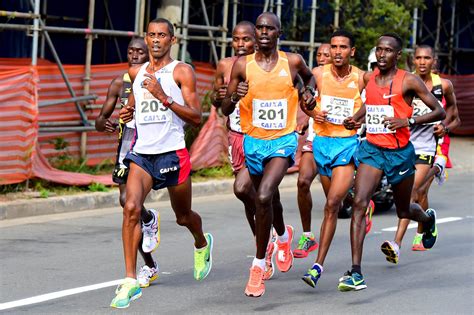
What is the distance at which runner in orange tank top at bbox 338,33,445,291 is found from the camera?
9.30 m

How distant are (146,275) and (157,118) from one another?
1377 mm

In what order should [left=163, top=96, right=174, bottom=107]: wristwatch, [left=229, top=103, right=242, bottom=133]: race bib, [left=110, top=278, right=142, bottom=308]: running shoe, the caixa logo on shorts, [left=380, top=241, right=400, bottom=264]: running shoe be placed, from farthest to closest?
[left=229, top=103, right=242, bottom=133]: race bib
[left=380, top=241, right=400, bottom=264]: running shoe
the caixa logo on shorts
[left=163, top=96, right=174, bottom=107]: wristwatch
[left=110, top=278, right=142, bottom=308]: running shoe

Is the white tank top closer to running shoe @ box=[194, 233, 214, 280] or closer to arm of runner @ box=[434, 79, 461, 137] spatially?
running shoe @ box=[194, 233, 214, 280]

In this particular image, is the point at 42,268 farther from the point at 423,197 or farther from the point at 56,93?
the point at 56,93

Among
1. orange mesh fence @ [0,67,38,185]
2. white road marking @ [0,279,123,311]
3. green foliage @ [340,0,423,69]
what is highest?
green foliage @ [340,0,423,69]

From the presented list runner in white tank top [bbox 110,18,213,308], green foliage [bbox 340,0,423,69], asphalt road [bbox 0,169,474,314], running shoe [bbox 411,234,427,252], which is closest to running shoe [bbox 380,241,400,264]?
asphalt road [bbox 0,169,474,314]

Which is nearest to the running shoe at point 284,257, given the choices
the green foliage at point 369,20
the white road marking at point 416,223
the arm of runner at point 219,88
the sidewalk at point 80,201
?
the arm of runner at point 219,88

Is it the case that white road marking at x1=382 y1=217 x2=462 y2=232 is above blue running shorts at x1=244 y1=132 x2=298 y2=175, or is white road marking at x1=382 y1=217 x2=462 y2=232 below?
below

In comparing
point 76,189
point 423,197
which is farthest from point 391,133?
point 76,189

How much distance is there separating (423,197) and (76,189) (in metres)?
4.73

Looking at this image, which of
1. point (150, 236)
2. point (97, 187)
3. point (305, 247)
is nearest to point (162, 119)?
point (150, 236)

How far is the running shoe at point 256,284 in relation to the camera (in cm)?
857

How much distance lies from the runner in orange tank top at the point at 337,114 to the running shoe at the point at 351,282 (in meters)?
0.85

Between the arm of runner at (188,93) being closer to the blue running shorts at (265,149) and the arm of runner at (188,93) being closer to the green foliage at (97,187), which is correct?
the blue running shorts at (265,149)
